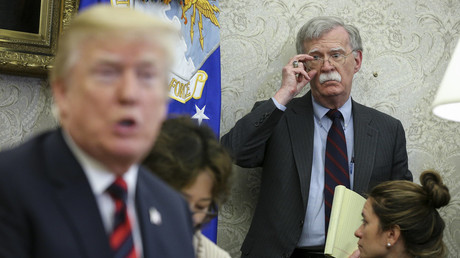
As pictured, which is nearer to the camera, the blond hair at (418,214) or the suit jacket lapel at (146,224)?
the suit jacket lapel at (146,224)

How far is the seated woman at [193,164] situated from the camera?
1415mm

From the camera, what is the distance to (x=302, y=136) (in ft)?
11.2

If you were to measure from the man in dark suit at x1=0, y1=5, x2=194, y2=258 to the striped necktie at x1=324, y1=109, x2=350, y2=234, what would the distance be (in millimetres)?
2489

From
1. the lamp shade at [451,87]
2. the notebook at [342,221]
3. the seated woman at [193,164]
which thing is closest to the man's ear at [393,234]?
the notebook at [342,221]

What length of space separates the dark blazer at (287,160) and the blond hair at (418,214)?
571 mm

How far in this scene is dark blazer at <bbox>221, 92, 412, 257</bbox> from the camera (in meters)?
3.29

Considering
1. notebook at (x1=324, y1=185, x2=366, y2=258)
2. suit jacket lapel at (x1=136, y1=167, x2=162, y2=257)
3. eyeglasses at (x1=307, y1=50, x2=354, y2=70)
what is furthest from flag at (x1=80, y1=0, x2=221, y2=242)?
suit jacket lapel at (x1=136, y1=167, x2=162, y2=257)

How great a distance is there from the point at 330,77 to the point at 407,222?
3.35ft

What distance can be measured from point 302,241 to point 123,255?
2.50m

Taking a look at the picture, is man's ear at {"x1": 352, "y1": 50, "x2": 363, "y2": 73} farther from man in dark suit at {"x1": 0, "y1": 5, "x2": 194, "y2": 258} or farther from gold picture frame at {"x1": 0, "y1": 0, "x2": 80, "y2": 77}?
man in dark suit at {"x1": 0, "y1": 5, "x2": 194, "y2": 258}

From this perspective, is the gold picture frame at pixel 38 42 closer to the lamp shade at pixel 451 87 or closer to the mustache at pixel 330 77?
the mustache at pixel 330 77

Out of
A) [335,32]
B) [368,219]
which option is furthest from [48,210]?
[335,32]

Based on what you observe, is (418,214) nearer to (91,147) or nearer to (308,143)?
(308,143)

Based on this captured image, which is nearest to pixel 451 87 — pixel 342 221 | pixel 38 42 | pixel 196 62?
pixel 342 221
